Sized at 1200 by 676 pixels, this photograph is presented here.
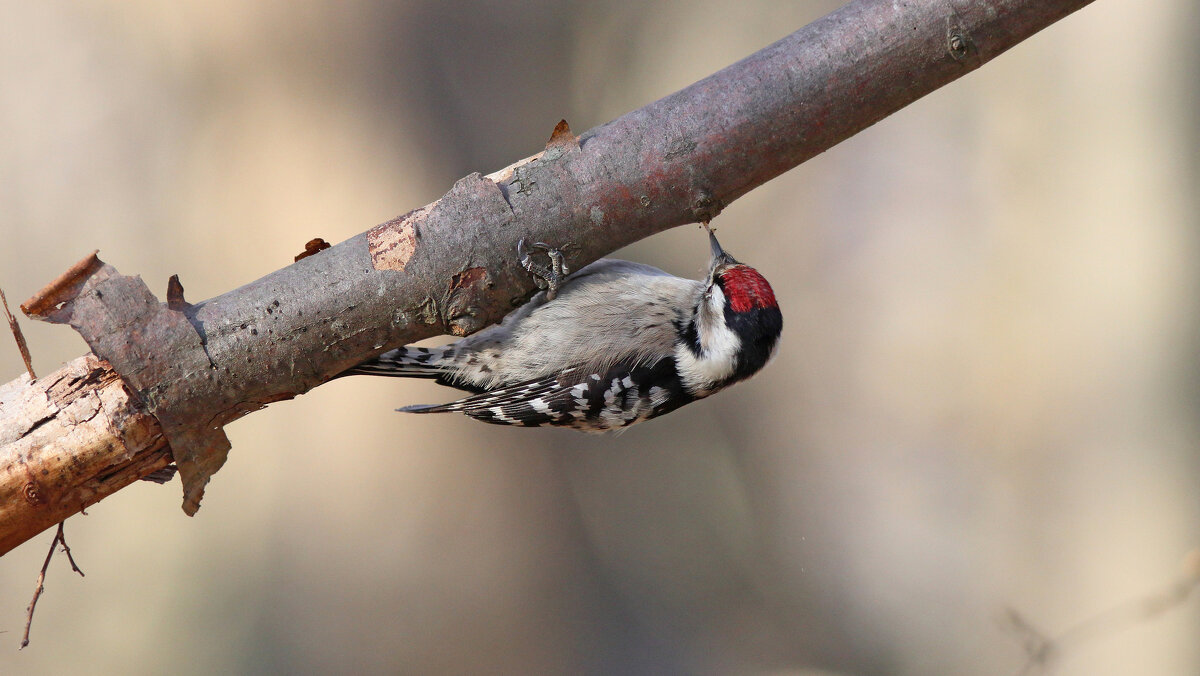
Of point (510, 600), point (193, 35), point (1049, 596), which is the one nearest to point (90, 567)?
point (510, 600)

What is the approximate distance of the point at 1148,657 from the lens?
3.98 m

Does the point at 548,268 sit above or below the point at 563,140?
below

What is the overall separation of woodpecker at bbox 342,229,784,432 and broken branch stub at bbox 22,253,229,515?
524 millimetres

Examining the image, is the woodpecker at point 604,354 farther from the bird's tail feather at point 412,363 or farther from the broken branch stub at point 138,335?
the broken branch stub at point 138,335

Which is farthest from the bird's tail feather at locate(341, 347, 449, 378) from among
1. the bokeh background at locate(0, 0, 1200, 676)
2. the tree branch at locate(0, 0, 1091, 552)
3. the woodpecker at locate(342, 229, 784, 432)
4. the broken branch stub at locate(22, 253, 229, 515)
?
the bokeh background at locate(0, 0, 1200, 676)

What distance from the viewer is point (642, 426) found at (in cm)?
450

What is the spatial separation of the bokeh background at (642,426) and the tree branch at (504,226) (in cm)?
262

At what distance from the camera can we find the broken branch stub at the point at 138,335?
1.64 meters

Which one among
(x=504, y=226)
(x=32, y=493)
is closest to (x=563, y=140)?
(x=504, y=226)

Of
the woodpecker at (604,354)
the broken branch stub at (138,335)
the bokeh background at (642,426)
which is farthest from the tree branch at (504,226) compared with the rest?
the bokeh background at (642,426)

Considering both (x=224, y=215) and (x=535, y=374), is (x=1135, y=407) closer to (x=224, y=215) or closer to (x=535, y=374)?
(x=535, y=374)

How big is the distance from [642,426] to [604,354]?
7.45 ft

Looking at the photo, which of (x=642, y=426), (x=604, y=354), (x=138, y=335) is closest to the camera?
(x=138, y=335)

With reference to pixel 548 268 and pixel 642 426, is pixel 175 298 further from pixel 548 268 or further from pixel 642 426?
pixel 642 426
